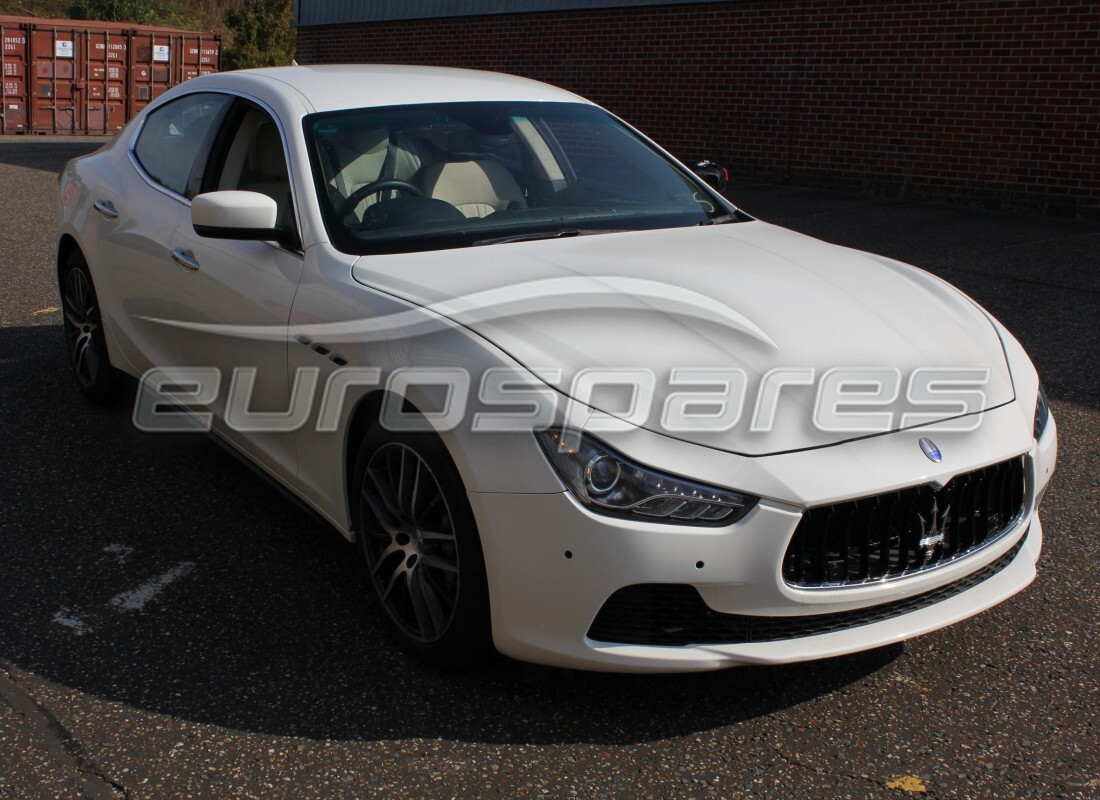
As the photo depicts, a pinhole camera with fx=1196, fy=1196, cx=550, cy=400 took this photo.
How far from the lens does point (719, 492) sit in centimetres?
271

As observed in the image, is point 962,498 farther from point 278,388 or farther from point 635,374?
point 278,388

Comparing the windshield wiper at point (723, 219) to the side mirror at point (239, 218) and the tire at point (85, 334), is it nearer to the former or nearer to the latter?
the side mirror at point (239, 218)

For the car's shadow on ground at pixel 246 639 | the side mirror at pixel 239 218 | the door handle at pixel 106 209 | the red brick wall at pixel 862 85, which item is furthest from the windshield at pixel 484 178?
the red brick wall at pixel 862 85

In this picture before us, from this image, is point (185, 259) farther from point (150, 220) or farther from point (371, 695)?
point (371, 695)

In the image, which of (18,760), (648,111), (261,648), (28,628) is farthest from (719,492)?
(648,111)

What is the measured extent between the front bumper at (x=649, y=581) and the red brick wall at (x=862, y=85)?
1018cm

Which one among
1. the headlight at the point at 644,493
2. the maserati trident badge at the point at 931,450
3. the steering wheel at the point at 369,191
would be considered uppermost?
the steering wheel at the point at 369,191

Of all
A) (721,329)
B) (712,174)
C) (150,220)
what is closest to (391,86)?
(150,220)

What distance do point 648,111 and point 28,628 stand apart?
1392 cm

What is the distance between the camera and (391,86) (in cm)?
439

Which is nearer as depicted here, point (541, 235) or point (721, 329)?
point (721, 329)

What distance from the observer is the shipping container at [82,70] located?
949 inches

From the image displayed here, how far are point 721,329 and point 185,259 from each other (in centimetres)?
211

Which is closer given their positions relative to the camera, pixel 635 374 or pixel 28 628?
pixel 635 374
